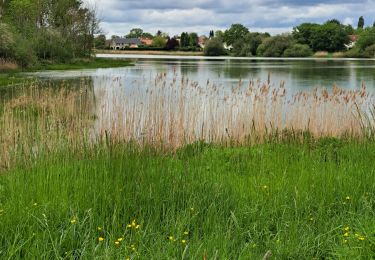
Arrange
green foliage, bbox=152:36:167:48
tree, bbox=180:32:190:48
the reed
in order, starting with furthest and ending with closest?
green foliage, bbox=152:36:167:48, tree, bbox=180:32:190:48, the reed

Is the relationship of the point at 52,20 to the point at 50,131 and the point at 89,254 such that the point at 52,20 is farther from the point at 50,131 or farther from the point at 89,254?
the point at 89,254

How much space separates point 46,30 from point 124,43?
98538 mm

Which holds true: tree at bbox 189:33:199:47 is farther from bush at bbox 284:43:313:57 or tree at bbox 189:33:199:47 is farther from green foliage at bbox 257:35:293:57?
bush at bbox 284:43:313:57

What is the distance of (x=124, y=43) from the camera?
144 metres

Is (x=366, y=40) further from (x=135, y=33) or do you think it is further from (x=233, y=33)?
(x=135, y=33)

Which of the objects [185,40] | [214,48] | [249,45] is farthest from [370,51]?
[185,40]

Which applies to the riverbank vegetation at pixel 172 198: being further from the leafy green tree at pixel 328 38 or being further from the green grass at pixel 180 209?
the leafy green tree at pixel 328 38

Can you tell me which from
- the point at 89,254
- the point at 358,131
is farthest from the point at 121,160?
the point at 358,131

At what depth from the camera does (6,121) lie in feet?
25.8

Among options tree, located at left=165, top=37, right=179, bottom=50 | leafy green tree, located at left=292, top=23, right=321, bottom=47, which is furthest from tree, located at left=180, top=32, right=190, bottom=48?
leafy green tree, located at left=292, top=23, right=321, bottom=47

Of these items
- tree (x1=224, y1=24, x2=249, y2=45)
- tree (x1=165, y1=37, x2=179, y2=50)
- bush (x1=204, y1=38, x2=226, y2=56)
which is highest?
tree (x1=224, y1=24, x2=249, y2=45)

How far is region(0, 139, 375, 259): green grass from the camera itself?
3.70 meters

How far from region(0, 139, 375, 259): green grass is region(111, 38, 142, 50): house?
13627 centimetres

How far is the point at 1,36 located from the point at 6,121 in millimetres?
26555
